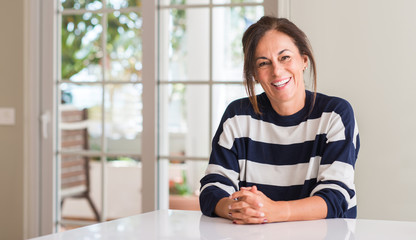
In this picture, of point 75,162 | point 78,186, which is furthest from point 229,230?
point 78,186

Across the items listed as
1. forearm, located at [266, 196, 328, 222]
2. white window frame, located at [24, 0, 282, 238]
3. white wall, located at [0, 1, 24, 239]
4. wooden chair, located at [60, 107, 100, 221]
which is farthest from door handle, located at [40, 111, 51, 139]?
forearm, located at [266, 196, 328, 222]

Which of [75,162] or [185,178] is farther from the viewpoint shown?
[185,178]

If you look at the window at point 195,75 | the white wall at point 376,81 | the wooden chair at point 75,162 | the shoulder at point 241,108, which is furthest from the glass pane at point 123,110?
the shoulder at point 241,108

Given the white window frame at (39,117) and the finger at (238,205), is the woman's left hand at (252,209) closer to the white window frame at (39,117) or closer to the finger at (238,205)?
the finger at (238,205)

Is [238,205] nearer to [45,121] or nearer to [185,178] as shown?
[45,121]

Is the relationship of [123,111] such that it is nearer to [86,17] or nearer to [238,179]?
[86,17]

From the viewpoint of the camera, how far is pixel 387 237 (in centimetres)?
118

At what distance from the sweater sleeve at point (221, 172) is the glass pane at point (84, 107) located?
344 cm

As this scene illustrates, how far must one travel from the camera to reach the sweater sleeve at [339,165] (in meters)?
1.52

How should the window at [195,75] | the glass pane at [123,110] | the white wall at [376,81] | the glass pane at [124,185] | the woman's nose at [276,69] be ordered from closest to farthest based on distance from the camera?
the woman's nose at [276,69], the white wall at [376,81], the glass pane at [124,185], the window at [195,75], the glass pane at [123,110]

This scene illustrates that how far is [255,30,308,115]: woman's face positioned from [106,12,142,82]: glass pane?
4.77m

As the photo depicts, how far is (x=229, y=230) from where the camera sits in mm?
1294

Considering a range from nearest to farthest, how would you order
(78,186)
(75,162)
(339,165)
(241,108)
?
(339,165) < (241,108) < (75,162) < (78,186)

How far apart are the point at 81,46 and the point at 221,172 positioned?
5.04m
